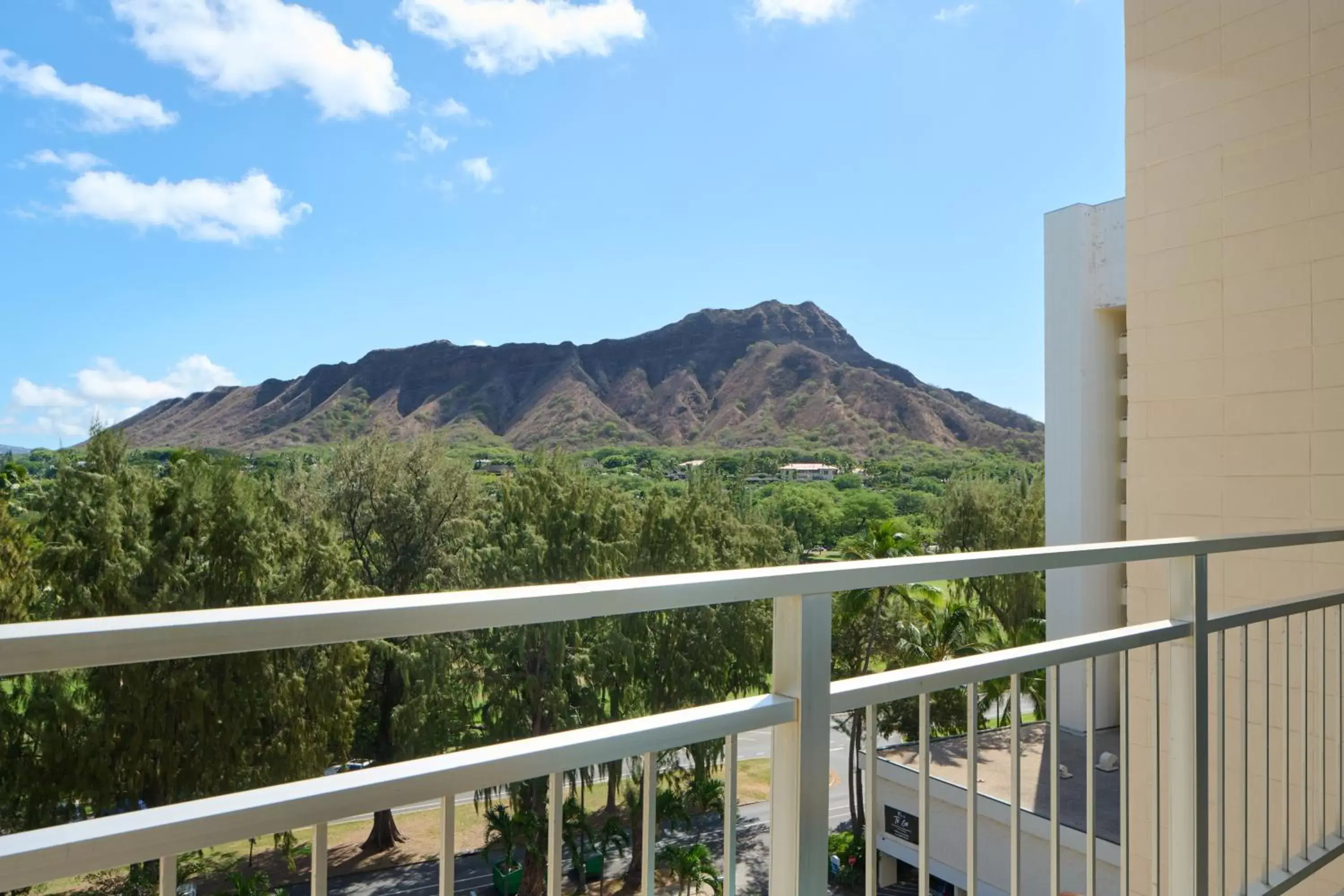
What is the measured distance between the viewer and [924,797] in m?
1.13

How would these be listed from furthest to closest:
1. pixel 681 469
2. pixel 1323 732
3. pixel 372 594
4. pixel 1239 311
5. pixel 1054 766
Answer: pixel 681 469, pixel 372 594, pixel 1239 311, pixel 1323 732, pixel 1054 766

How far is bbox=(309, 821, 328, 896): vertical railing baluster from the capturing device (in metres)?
0.67

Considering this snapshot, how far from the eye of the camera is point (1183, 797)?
167 cm

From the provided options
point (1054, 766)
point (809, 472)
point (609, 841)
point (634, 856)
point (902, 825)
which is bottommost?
point (634, 856)

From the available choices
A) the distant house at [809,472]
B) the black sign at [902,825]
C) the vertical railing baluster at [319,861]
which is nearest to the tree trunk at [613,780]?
the black sign at [902,825]

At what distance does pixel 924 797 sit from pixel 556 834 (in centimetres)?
55

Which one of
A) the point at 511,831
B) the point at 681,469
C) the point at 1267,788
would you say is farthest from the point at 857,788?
the point at 681,469

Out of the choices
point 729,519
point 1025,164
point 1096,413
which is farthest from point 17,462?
point 1025,164

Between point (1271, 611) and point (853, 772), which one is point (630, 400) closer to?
point (853, 772)

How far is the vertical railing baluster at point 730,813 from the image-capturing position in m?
0.91

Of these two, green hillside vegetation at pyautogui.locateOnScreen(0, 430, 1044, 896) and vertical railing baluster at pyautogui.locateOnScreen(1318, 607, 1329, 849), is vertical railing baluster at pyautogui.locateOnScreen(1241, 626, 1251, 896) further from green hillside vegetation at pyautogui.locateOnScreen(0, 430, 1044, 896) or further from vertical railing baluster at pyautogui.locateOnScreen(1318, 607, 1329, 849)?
green hillside vegetation at pyautogui.locateOnScreen(0, 430, 1044, 896)

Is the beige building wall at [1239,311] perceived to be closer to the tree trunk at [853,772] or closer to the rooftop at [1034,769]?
the rooftop at [1034,769]

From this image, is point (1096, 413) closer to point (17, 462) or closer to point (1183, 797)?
point (1183, 797)

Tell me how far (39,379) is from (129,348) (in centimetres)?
722
